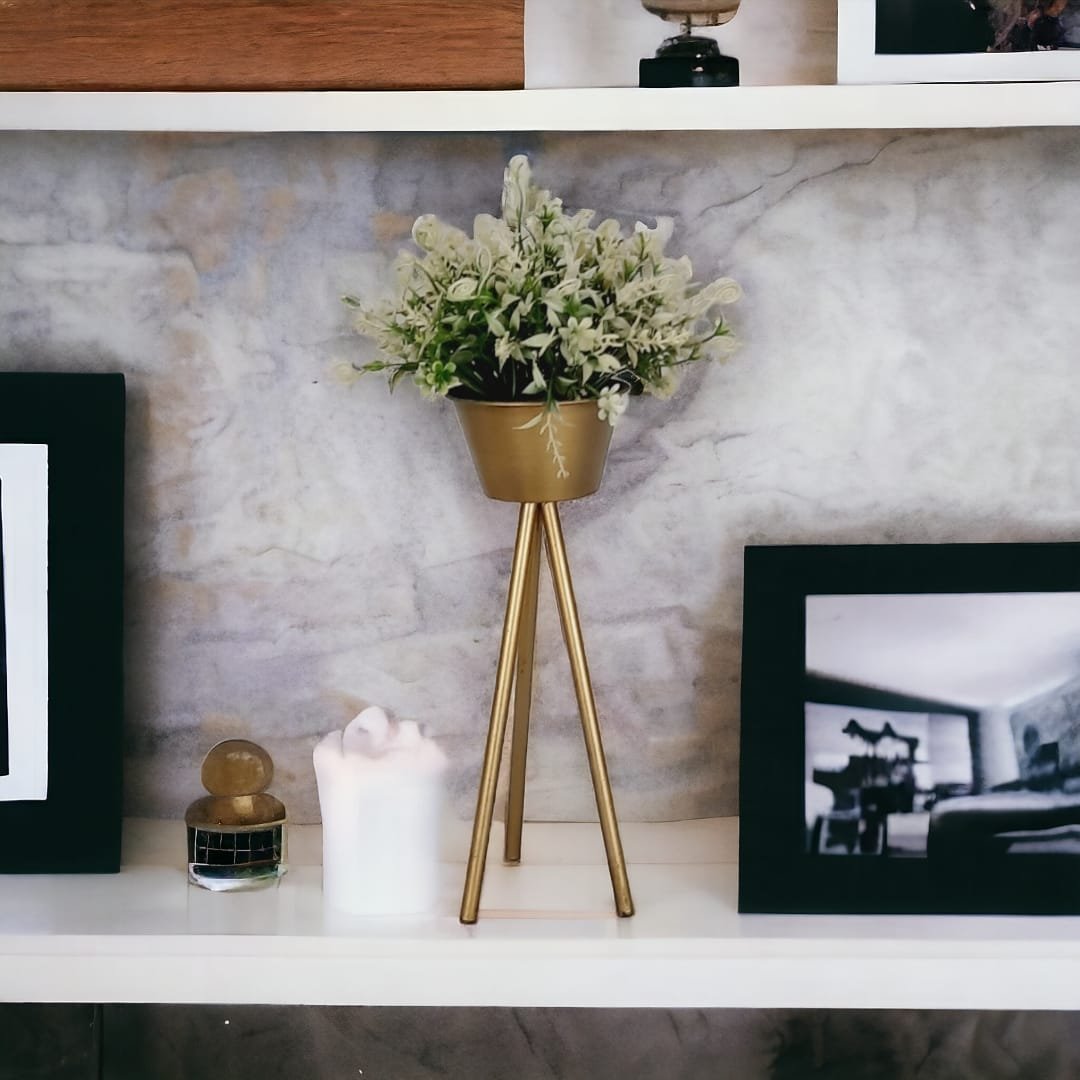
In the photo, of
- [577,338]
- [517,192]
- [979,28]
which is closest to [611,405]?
[577,338]

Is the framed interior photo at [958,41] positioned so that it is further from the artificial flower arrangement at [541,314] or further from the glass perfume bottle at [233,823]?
the glass perfume bottle at [233,823]

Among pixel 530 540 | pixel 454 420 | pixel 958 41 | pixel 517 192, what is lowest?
pixel 530 540

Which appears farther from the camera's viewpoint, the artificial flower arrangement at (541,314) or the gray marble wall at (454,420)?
the gray marble wall at (454,420)

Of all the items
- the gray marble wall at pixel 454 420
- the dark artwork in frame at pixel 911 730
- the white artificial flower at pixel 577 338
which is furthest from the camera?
the gray marble wall at pixel 454 420

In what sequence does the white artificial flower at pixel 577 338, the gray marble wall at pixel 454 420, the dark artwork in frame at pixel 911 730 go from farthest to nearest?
1. the gray marble wall at pixel 454 420
2. the dark artwork in frame at pixel 911 730
3. the white artificial flower at pixel 577 338

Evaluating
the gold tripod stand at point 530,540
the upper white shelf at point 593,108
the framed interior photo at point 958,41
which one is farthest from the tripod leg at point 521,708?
the framed interior photo at point 958,41

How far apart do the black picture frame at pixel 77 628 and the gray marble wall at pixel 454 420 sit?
0.25 feet

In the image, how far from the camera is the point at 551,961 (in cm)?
84

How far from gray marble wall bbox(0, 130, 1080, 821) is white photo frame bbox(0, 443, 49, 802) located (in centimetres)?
11

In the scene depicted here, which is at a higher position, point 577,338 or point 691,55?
point 691,55

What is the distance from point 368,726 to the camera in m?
0.90

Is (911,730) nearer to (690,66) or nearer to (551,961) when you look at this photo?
(551,961)

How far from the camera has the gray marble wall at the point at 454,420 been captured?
40.7 inches

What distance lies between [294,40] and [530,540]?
14.5 inches
